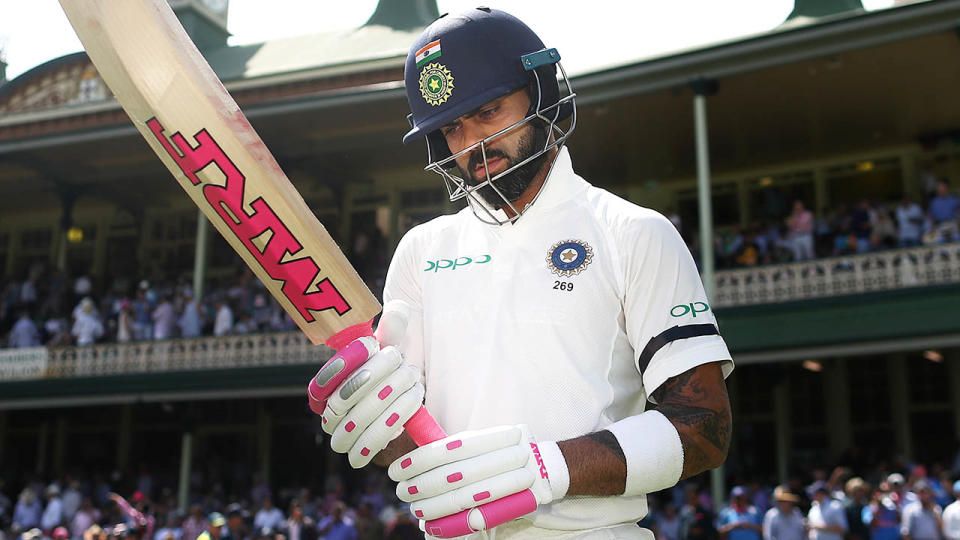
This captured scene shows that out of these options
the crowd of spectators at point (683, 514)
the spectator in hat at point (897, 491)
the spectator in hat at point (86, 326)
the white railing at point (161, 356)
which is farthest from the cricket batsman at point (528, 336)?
the spectator in hat at point (86, 326)

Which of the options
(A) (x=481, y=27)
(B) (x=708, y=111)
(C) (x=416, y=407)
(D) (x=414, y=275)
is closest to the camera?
(C) (x=416, y=407)

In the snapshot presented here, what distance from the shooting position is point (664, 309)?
2.07 metres

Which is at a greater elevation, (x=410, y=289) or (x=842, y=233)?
(x=842, y=233)

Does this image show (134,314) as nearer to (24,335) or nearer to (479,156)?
(24,335)

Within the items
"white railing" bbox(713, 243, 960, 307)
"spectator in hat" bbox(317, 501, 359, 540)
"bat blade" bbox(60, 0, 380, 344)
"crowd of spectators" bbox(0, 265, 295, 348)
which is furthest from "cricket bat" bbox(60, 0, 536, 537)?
"crowd of spectators" bbox(0, 265, 295, 348)

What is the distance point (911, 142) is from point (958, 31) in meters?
5.21

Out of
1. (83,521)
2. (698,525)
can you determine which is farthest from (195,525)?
(698,525)

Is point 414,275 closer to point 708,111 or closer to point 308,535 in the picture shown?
point 308,535

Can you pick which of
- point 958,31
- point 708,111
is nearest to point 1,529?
point 708,111

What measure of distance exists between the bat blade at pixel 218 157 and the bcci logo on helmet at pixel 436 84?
0.39m

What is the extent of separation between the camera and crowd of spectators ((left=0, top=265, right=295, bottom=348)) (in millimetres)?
18719

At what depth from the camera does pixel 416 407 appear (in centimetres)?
199

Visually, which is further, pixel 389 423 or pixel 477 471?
pixel 389 423

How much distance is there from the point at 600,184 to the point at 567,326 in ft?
63.2
